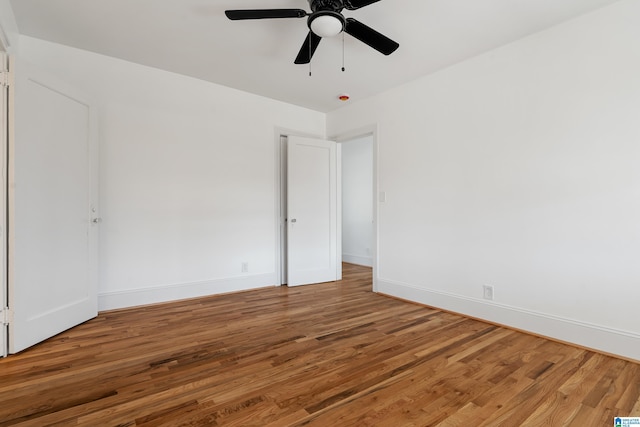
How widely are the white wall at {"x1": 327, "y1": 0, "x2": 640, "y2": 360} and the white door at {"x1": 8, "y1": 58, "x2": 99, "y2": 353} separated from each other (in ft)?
11.1

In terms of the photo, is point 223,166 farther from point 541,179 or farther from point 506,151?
point 541,179

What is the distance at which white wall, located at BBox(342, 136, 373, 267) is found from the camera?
619 centimetres

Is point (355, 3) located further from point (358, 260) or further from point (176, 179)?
point (358, 260)

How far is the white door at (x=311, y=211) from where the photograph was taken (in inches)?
173

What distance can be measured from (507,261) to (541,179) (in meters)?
Answer: 0.80

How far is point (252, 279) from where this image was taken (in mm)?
4180

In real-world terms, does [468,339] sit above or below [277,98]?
below

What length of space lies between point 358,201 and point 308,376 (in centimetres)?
474

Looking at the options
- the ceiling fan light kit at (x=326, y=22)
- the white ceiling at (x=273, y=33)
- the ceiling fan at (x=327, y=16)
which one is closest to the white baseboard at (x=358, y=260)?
the white ceiling at (x=273, y=33)

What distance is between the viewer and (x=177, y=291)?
11.9 feet

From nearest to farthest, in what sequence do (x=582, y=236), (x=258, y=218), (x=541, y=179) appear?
1. (x=582, y=236)
2. (x=541, y=179)
3. (x=258, y=218)

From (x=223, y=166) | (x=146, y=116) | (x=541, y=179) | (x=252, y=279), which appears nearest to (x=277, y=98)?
(x=223, y=166)

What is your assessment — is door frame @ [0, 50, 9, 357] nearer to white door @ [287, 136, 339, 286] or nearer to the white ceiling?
the white ceiling

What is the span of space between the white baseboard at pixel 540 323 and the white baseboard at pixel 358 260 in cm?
235
